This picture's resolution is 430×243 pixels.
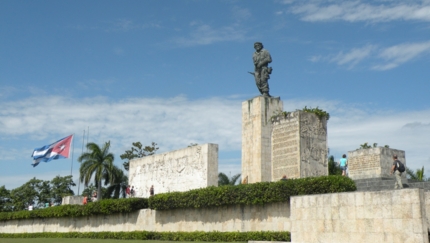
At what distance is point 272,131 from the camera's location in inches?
702

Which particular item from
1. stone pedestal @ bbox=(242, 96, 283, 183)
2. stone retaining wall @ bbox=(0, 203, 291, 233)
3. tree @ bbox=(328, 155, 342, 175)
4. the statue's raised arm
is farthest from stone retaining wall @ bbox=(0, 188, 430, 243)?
tree @ bbox=(328, 155, 342, 175)

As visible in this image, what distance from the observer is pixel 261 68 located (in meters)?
18.8

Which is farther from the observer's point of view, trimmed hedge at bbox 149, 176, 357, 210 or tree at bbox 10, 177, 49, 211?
tree at bbox 10, 177, 49, 211

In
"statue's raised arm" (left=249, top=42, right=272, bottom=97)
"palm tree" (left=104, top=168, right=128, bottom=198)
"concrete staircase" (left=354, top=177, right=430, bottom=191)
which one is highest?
"statue's raised arm" (left=249, top=42, right=272, bottom=97)

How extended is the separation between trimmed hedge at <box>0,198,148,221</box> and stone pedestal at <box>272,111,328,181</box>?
245 inches

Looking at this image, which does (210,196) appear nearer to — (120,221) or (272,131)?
(272,131)

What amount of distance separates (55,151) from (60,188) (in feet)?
37.0

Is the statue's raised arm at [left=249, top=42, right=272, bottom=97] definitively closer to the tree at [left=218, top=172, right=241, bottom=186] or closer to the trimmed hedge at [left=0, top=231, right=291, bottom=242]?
the trimmed hedge at [left=0, top=231, right=291, bottom=242]

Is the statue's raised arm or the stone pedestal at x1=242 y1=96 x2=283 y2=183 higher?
the statue's raised arm

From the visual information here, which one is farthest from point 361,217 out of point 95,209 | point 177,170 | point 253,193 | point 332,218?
point 95,209

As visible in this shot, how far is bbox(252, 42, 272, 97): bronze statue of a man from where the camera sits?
18.5m

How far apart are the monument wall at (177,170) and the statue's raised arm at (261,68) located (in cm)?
366

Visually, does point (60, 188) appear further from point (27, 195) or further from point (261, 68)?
point (261, 68)

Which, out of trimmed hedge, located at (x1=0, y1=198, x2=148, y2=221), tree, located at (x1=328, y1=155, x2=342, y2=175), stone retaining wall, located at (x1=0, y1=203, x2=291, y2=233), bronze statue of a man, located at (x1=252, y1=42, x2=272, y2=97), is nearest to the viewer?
stone retaining wall, located at (x1=0, y1=203, x2=291, y2=233)
